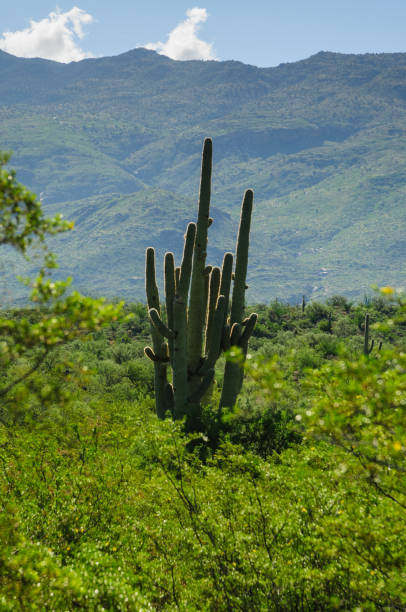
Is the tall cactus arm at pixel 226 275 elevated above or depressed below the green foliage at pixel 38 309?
below

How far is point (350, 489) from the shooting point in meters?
5.70

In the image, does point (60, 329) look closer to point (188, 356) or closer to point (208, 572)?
point (208, 572)

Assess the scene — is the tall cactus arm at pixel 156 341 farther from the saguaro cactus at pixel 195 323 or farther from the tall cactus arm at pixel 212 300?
the tall cactus arm at pixel 212 300

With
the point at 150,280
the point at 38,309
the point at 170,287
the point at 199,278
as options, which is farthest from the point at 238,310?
the point at 38,309

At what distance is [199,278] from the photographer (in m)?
12.3

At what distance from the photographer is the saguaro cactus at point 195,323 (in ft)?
38.6

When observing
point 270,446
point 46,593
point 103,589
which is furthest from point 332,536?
point 270,446

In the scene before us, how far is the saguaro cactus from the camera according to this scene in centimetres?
1176

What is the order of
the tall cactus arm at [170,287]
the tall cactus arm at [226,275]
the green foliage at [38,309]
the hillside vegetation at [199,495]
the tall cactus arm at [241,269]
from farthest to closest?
1. the tall cactus arm at [226,275]
2. the tall cactus arm at [241,269]
3. the tall cactus arm at [170,287]
4. the hillside vegetation at [199,495]
5. the green foliage at [38,309]

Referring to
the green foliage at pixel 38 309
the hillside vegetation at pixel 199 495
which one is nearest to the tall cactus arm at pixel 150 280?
the hillside vegetation at pixel 199 495

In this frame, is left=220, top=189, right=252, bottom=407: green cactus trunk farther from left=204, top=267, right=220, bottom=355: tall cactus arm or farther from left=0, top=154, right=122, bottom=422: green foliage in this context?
left=0, top=154, right=122, bottom=422: green foliage

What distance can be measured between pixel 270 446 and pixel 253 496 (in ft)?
16.0

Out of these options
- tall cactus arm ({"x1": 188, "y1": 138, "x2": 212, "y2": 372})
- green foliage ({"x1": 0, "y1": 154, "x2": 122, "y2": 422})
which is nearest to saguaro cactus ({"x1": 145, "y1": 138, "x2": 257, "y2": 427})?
tall cactus arm ({"x1": 188, "y1": 138, "x2": 212, "y2": 372})

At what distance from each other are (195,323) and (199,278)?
1.11 metres
